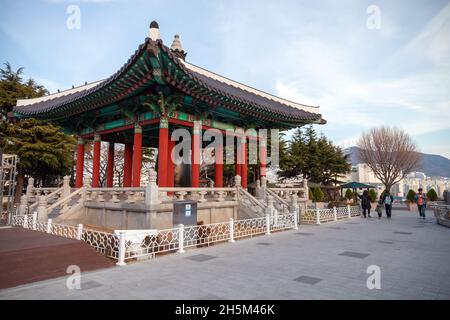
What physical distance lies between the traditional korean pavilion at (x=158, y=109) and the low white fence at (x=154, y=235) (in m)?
3.08

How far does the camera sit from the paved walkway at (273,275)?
14.9 ft

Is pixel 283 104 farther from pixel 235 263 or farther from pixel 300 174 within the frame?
pixel 300 174

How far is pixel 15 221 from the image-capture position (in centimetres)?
1158

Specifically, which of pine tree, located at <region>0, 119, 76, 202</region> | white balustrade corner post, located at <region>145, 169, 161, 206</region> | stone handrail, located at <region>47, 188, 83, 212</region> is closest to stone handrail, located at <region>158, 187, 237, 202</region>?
white balustrade corner post, located at <region>145, 169, 161, 206</region>

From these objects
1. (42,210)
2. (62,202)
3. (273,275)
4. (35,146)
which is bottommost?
(273,275)

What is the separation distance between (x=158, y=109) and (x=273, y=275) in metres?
8.48

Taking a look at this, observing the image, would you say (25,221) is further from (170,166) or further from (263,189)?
(263,189)

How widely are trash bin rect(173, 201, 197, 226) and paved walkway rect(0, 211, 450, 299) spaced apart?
1.08 m

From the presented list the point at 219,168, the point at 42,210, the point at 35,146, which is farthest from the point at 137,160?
the point at 35,146

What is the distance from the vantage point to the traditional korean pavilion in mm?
9609

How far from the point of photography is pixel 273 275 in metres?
5.56

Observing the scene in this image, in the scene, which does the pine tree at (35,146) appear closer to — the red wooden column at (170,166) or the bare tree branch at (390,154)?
the red wooden column at (170,166)

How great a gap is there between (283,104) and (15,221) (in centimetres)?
1638

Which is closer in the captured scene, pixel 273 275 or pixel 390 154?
pixel 273 275
